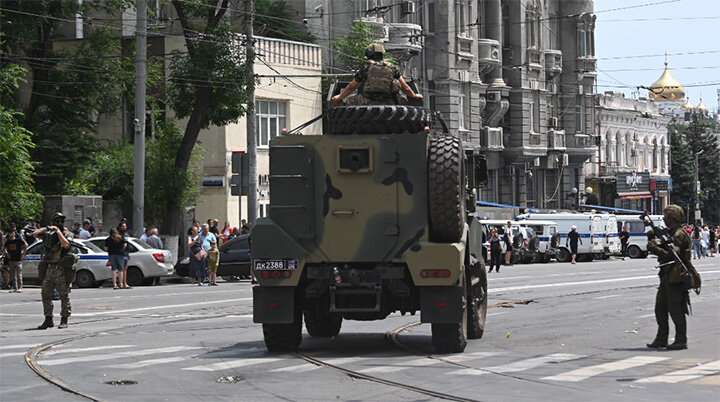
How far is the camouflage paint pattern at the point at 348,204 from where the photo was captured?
14078mm

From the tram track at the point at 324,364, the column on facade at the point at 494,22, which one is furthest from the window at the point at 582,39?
the tram track at the point at 324,364

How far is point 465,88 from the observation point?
61.0 meters

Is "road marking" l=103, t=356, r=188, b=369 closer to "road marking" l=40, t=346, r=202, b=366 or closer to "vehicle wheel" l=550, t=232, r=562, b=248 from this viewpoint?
"road marking" l=40, t=346, r=202, b=366

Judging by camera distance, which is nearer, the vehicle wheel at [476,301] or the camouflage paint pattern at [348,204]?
the camouflage paint pattern at [348,204]

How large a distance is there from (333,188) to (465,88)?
47.5 meters

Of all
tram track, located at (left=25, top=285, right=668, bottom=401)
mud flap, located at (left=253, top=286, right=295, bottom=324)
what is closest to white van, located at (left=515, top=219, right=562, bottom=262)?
tram track, located at (left=25, top=285, right=668, bottom=401)

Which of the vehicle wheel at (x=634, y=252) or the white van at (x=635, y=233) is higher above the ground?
the white van at (x=635, y=233)

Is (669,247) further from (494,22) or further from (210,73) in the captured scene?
(494,22)

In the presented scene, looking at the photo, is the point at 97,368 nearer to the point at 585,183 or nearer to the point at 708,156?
the point at 585,183

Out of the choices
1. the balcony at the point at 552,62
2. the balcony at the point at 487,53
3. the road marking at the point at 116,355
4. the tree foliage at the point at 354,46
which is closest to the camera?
the road marking at the point at 116,355

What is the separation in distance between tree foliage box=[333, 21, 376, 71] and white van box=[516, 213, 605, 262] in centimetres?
1197

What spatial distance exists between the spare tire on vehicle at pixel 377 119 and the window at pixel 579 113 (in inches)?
2336

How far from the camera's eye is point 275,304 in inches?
561

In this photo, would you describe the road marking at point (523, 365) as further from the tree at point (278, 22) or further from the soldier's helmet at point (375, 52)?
the tree at point (278, 22)
